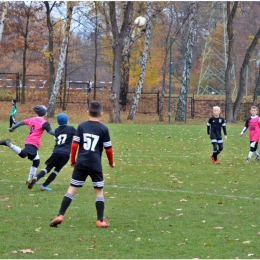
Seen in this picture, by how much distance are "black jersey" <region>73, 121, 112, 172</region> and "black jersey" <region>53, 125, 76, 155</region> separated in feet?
9.76

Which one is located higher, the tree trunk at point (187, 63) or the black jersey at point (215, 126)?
the tree trunk at point (187, 63)

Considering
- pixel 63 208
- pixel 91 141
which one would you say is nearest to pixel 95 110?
pixel 91 141

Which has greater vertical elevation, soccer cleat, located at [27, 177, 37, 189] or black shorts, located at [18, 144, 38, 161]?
black shorts, located at [18, 144, 38, 161]

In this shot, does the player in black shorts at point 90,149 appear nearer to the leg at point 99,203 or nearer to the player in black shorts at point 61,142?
the leg at point 99,203

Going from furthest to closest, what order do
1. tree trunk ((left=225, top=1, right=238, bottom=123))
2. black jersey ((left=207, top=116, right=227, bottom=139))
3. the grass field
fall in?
tree trunk ((left=225, top=1, right=238, bottom=123)) → black jersey ((left=207, top=116, right=227, bottom=139)) → the grass field

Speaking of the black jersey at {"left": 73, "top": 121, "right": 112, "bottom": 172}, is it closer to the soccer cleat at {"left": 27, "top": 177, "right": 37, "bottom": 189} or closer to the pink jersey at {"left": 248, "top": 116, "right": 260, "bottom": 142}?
the soccer cleat at {"left": 27, "top": 177, "right": 37, "bottom": 189}

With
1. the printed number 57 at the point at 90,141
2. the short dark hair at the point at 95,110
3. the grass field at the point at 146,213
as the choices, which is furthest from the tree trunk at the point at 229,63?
the printed number 57 at the point at 90,141

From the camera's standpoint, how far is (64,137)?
36.1ft

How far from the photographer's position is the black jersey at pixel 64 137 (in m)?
11.0

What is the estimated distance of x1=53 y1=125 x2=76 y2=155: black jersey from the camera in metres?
11.0

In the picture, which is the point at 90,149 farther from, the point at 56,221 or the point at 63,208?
the point at 56,221

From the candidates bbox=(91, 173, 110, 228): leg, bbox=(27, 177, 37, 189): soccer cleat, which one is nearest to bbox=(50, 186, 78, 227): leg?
bbox=(91, 173, 110, 228): leg

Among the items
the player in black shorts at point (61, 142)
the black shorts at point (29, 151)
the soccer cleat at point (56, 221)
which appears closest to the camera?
the soccer cleat at point (56, 221)

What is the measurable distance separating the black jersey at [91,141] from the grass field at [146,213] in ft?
3.06
